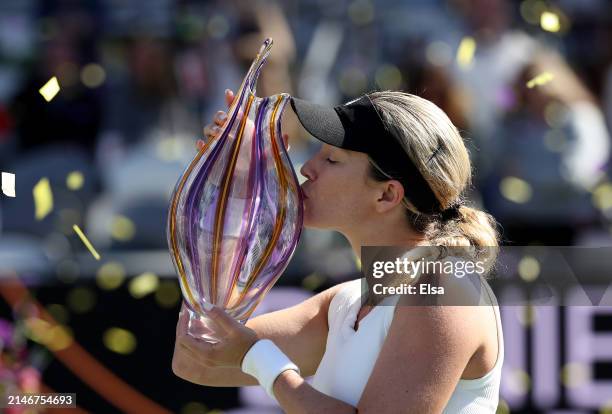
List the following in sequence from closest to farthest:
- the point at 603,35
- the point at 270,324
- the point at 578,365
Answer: the point at 270,324 → the point at 578,365 → the point at 603,35

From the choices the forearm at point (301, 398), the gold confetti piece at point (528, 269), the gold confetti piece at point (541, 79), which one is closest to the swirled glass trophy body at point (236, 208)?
the forearm at point (301, 398)

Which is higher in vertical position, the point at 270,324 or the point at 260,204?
the point at 260,204

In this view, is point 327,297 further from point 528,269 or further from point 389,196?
point 528,269

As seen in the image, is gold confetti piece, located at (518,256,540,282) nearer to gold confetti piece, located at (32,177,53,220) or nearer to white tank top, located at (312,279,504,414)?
white tank top, located at (312,279,504,414)

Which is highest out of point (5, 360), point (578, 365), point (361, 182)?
point (361, 182)

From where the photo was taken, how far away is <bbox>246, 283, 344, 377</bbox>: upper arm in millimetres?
2219

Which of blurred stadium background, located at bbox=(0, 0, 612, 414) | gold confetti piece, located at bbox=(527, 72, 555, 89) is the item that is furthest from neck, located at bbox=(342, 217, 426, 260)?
gold confetti piece, located at bbox=(527, 72, 555, 89)

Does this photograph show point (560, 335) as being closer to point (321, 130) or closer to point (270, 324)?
point (270, 324)

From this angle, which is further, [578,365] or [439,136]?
[578,365]

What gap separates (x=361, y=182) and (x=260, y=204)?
214 millimetres

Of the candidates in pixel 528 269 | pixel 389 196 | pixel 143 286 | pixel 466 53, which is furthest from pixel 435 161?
pixel 466 53

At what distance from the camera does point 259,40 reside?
4219 mm

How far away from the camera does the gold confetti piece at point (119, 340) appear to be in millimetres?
3821

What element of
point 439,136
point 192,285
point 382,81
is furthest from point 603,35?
point 192,285
